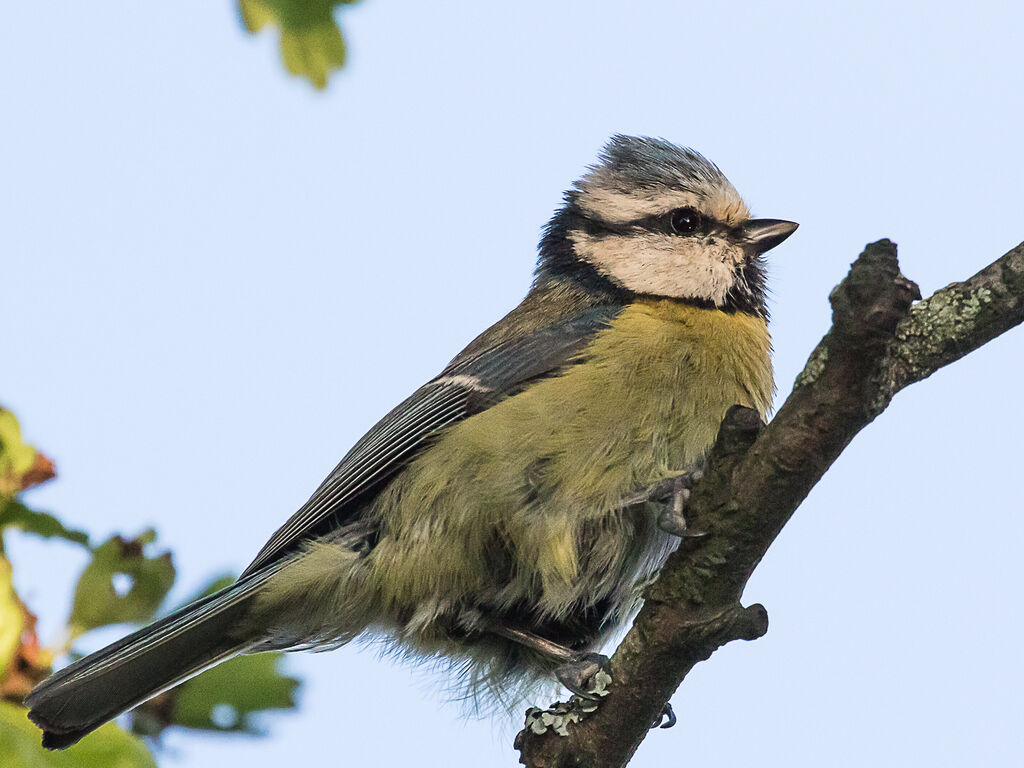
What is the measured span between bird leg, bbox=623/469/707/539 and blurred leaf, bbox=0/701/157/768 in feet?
4.50

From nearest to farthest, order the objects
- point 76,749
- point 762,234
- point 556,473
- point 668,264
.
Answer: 1. point 76,749
2. point 556,473
3. point 668,264
4. point 762,234

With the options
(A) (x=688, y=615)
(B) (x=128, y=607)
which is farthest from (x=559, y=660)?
(B) (x=128, y=607)

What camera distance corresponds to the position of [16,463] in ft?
8.11

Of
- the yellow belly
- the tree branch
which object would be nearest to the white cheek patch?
the yellow belly

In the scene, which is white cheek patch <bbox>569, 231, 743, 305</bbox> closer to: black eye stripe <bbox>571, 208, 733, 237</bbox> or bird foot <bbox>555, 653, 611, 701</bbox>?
black eye stripe <bbox>571, 208, 733, 237</bbox>

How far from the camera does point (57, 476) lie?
2553 millimetres

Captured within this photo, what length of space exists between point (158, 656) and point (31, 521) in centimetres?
161

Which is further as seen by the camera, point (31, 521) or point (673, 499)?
point (673, 499)

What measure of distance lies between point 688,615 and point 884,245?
3.46ft

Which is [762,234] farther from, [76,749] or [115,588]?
[76,749]

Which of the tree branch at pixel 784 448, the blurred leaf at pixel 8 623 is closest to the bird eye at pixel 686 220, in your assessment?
the tree branch at pixel 784 448

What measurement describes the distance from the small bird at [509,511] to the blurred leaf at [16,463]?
3.79 ft

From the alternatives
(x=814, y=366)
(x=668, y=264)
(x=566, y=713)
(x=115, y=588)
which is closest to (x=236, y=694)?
(x=115, y=588)

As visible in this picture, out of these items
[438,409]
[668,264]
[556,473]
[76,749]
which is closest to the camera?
[76,749]
